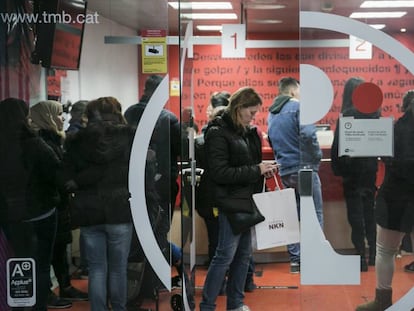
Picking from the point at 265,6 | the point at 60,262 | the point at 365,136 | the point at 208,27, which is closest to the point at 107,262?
the point at 60,262

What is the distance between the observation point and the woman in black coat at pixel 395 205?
252cm

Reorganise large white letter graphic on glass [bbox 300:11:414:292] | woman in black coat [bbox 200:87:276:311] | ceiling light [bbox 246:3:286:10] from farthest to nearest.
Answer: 1. ceiling light [bbox 246:3:286:10]
2. woman in black coat [bbox 200:87:276:311]
3. large white letter graphic on glass [bbox 300:11:414:292]

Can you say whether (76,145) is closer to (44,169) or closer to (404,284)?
(44,169)

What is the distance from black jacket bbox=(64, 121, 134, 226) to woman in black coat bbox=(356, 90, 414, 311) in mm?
1277

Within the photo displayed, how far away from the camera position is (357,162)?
2.54m

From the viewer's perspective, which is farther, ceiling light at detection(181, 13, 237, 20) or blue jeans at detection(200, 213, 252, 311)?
ceiling light at detection(181, 13, 237, 20)

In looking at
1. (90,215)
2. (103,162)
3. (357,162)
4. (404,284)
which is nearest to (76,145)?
(103,162)

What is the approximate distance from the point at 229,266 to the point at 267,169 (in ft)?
2.26

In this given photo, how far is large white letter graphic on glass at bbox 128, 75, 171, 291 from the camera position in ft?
8.07

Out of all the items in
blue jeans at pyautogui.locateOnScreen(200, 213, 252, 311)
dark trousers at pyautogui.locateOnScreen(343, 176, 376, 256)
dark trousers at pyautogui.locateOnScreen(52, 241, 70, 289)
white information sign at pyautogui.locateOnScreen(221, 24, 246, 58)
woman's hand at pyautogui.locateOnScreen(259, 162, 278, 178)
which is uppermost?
white information sign at pyautogui.locateOnScreen(221, 24, 246, 58)

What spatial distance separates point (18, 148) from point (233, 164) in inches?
51.0

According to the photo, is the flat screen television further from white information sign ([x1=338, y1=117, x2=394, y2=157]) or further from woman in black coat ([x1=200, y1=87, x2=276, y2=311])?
white information sign ([x1=338, y1=117, x2=394, y2=157])

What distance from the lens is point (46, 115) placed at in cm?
240

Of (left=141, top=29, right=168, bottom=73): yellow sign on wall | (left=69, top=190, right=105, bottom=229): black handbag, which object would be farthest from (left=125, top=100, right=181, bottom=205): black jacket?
(left=69, top=190, right=105, bottom=229): black handbag
